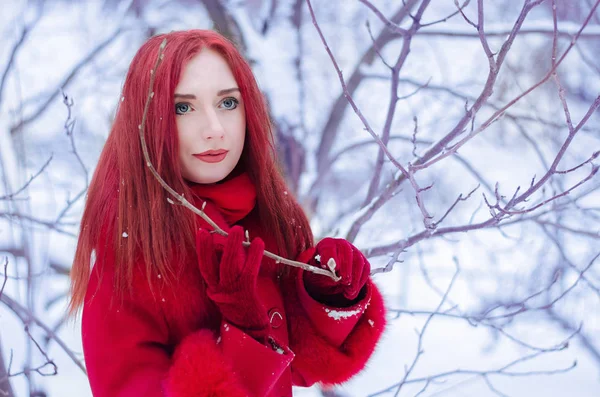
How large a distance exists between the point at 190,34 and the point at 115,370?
2.32ft

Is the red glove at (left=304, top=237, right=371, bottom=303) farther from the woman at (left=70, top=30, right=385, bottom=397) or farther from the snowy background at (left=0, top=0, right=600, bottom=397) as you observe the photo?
the snowy background at (left=0, top=0, right=600, bottom=397)

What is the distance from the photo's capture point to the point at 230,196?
1.25 m

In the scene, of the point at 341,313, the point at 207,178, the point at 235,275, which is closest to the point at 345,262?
the point at 341,313

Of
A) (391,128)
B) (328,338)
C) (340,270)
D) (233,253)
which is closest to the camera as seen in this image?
(233,253)

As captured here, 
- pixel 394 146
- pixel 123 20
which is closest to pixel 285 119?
pixel 394 146

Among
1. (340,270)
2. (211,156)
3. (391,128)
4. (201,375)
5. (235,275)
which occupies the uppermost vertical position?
(391,128)

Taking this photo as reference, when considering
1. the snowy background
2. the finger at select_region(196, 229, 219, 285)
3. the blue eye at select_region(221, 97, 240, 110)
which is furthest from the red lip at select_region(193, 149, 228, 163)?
the snowy background

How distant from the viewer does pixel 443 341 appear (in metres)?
3.88

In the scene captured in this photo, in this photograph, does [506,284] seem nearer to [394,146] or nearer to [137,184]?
[394,146]

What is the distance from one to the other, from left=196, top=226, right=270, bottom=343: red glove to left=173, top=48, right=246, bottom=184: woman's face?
0.67 ft

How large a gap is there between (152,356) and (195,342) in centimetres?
10

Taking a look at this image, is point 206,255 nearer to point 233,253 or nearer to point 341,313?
point 233,253

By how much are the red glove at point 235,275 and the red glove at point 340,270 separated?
7.4 inches

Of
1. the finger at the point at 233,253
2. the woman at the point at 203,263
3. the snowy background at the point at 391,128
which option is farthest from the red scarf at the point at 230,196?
the snowy background at the point at 391,128
